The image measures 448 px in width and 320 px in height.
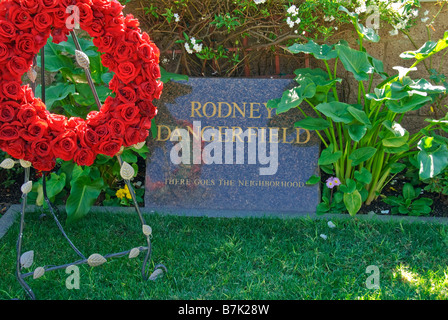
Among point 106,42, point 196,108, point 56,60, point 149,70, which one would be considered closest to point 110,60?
point 106,42

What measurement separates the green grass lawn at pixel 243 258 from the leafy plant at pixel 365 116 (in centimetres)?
38

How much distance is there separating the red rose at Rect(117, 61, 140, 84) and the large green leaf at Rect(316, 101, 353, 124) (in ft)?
4.12

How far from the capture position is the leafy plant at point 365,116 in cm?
278

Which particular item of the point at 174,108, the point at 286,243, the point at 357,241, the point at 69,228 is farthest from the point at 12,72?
the point at 357,241

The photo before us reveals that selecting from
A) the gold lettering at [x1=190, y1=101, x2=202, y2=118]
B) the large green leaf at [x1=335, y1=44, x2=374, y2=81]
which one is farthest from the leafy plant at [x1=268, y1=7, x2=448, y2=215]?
the gold lettering at [x1=190, y1=101, x2=202, y2=118]

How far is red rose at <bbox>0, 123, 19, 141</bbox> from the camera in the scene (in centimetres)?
201

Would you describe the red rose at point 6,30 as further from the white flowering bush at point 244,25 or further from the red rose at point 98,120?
the white flowering bush at point 244,25

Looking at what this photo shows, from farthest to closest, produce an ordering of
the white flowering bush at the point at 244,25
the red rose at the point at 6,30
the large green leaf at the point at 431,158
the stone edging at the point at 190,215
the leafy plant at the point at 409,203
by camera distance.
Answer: the white flowering bush at the point at 244,25, the leafy plant at the point at 409,203, the stone edging at the point at 190,215, the large green leaf at the point at 431,158, the red rose at the point at 6,30

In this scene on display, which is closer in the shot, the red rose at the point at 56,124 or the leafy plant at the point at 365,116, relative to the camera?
the red rose at the point at 56,124

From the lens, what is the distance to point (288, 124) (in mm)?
3227

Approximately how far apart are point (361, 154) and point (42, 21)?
6.71 feet

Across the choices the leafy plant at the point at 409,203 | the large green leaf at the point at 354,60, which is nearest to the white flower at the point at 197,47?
the large green leaf at the point at 354,60

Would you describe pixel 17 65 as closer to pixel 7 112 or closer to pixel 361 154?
pixel 7 112

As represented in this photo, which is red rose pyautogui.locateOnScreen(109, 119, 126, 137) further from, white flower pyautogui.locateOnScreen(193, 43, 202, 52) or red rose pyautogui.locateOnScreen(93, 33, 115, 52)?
white flower pyautogui.locateOnScreen(193, 43, 202, 52)
